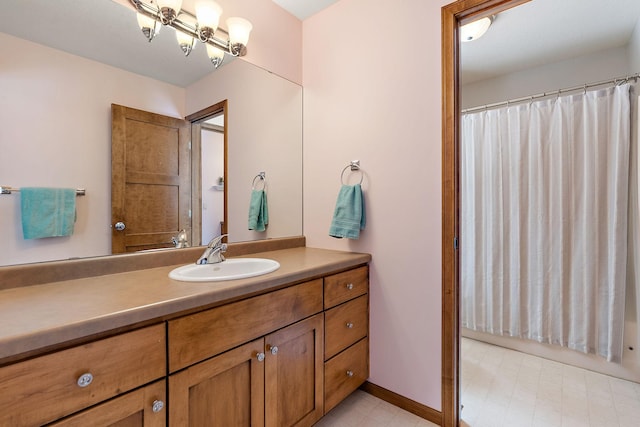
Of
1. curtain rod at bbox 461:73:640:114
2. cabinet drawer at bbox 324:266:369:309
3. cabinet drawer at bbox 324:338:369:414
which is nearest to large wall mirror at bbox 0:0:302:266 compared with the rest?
cabinet drawer at bbox 324:266:369:309

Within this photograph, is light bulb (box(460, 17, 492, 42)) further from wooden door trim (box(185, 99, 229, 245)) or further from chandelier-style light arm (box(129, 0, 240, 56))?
wooden door trim (box(185, 99, 229, 245))

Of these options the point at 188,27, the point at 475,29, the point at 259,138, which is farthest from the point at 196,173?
the point at 475,29

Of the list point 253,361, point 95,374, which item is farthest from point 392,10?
point 95,374

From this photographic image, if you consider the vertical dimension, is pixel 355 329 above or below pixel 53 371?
below

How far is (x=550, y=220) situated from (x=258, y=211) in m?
2.02

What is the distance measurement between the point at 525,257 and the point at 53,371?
2.61 meters

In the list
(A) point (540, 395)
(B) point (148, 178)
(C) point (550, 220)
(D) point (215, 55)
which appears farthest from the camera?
(C) point (550, 220)

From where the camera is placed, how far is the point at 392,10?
1603 millimetres

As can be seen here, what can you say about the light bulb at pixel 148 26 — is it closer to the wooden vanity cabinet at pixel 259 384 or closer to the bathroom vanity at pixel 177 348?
the bathroom vanity at pixel 177 348

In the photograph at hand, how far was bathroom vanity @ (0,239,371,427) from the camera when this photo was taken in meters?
0.66

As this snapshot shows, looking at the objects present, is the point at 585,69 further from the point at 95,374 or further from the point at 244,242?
the point at 95,374

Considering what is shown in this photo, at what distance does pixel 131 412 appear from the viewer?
30.7 inches

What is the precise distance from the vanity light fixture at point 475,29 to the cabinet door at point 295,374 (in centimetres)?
196

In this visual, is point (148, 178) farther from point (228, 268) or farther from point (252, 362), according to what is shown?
point (252, 362)
